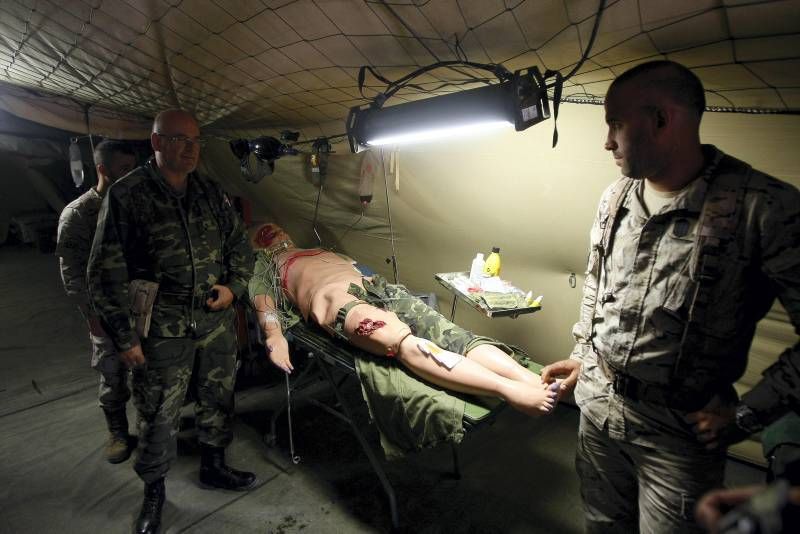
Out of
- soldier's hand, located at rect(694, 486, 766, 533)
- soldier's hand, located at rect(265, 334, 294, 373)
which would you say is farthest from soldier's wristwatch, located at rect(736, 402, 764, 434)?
soldier's hand, located at rect(265, 334, 294, 373)

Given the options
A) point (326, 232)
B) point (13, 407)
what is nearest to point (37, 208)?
point (13, 407)

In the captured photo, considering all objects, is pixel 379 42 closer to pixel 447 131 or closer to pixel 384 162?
pixel 447 131

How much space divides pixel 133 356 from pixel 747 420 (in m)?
2.45

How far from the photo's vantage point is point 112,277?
6.16 feet

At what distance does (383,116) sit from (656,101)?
113cm

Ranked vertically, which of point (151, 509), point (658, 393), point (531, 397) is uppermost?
point (658, 393)

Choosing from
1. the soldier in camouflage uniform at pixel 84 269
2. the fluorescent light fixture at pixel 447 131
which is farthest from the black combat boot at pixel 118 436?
the fluorescent light fixture at pixel 447 131

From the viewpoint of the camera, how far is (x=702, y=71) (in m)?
1.40

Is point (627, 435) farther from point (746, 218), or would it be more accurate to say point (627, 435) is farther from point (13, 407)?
point (13, 407)

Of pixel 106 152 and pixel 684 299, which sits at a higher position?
pixel 106 152

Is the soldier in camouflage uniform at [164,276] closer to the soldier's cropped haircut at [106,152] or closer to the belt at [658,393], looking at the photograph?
the soldier's cropped haircut at [106,152]

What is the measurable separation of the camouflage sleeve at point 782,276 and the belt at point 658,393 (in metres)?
0.14

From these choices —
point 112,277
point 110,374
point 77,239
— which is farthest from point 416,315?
point 77,239

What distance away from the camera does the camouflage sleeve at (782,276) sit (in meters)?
0.98
